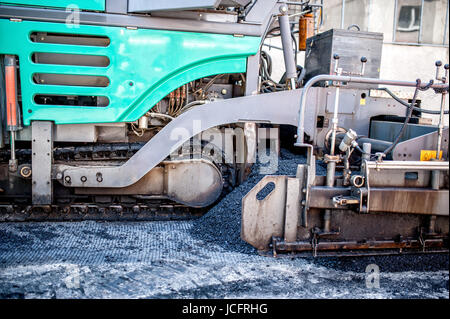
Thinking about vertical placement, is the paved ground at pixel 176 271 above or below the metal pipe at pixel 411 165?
below

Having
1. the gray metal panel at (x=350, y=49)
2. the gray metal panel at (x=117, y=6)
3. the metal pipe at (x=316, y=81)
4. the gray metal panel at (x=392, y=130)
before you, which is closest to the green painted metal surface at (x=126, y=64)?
the gray metal panel at (x=117, y=6)

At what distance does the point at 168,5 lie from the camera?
412cm

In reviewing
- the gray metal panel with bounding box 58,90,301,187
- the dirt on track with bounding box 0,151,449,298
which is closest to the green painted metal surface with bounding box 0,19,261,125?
the gray metal panel with bounding box 58,90,301,187

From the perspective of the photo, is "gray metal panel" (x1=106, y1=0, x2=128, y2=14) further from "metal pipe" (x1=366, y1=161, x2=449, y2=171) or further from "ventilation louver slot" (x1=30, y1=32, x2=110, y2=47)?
"metal pipe" (x1=366, y1=161, x2=449, y2=171)

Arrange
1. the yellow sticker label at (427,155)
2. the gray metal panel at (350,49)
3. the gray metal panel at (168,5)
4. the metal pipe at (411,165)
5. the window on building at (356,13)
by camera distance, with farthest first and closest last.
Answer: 1. the window on building at (356,13)
2. the gray metal panel at (350,49)
3. the gray metal panel at (168,5)
4. the yellow sticker label at (427,155)
5. the metal pipe at (411,165)

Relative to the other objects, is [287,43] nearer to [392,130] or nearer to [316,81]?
[316,81]

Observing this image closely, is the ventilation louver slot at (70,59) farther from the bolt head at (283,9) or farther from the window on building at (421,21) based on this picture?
the window on building at (421,21)

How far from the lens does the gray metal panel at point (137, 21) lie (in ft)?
13.5

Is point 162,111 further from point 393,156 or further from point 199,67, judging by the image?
point 393,156

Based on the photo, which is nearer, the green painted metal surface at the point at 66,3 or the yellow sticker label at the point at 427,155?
the yellow sticker label at the point at 427,155

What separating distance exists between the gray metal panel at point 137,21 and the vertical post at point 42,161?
41.7 inches

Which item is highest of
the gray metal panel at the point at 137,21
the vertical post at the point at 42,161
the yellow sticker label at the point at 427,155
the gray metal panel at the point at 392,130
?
the gray metal panel at the point at 137,21
